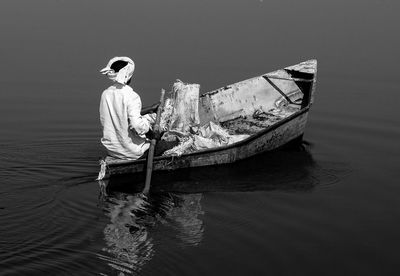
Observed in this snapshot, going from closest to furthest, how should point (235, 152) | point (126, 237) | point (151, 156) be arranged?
point (126, 237), point (151, 156), point (235, 152)

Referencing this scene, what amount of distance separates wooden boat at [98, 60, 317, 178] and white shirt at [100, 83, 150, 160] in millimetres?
394

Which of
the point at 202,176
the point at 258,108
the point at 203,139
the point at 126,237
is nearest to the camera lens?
the point at 126,237

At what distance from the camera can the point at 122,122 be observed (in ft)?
27.5

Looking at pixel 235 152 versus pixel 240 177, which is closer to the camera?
pixel 240 177

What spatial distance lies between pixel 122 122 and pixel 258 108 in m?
3.96

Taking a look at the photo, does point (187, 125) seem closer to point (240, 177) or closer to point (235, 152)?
point (235, 152)

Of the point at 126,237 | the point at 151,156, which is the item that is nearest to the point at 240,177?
the point at 151,156

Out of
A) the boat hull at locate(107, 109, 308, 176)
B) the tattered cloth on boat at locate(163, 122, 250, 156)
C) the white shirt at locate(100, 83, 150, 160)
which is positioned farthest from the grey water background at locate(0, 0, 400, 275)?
the white shirt at locate(100, 83, 150, 160)

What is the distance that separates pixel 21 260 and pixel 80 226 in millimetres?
1070

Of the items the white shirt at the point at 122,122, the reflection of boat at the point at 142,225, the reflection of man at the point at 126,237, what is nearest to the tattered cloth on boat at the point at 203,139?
the white shirt at the point at 122,122

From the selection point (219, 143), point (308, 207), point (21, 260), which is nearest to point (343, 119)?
point (219, 143)

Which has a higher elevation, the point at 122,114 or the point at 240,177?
the point at 122,114

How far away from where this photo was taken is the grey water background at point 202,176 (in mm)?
6945

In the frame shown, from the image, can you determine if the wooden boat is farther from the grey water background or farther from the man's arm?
the man's arm
